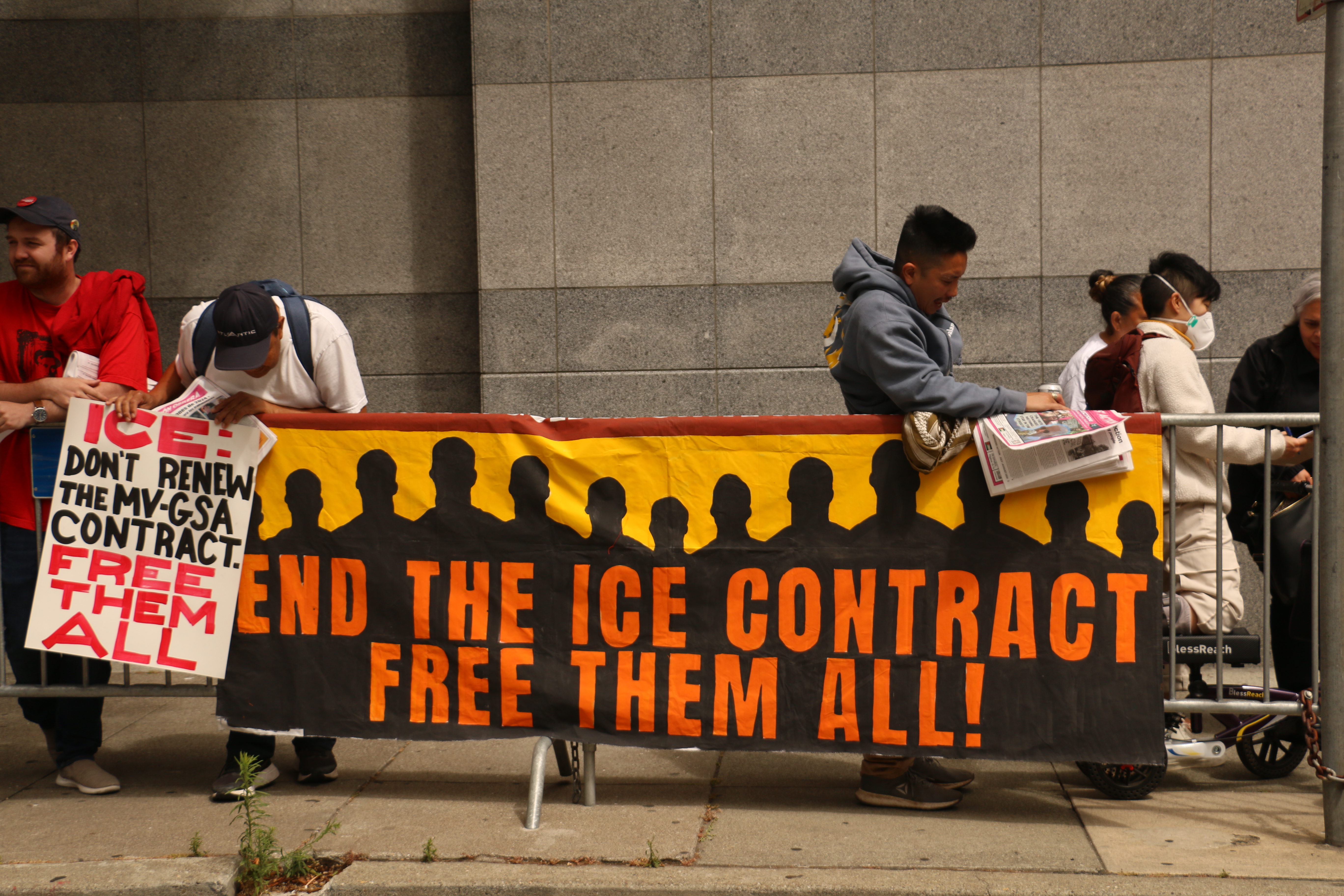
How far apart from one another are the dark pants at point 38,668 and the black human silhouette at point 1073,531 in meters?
3.63

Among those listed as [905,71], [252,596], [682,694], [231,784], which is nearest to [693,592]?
[682,694]

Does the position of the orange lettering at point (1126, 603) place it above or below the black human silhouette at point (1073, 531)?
below

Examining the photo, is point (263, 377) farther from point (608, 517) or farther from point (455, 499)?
point (608, 517)

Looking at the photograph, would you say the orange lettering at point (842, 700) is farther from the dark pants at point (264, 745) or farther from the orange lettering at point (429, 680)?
the dark pants at point (264, 745)

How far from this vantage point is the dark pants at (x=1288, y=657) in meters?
4.72

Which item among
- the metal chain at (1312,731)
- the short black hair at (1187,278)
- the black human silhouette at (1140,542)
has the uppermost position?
the short black hair at (1187,278)

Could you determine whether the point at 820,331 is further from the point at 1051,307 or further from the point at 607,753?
the point at 607,753

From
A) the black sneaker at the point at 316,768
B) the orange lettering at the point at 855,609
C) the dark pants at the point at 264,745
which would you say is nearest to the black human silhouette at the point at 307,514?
the dark pants at the point at 264,745

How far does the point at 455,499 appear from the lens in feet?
14.3

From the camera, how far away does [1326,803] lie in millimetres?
3867

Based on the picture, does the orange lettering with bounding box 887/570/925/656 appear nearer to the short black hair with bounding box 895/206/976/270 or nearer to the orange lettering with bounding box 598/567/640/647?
the orange lettering with bounding box 598/567/640/647

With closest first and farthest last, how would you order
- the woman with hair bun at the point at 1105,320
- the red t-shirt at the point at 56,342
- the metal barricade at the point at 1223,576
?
the metal barricade at the point at 1223,576 → the red t-shirt at the point at 56,342 → the woman with hair bun at the point at 1105,320

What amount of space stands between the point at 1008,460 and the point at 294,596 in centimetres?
268

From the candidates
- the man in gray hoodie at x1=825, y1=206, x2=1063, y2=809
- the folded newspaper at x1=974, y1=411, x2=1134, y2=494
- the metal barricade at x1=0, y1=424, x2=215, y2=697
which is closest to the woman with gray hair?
the folded newspaper at x1=974, y1=411, x2=1134, y2=494
